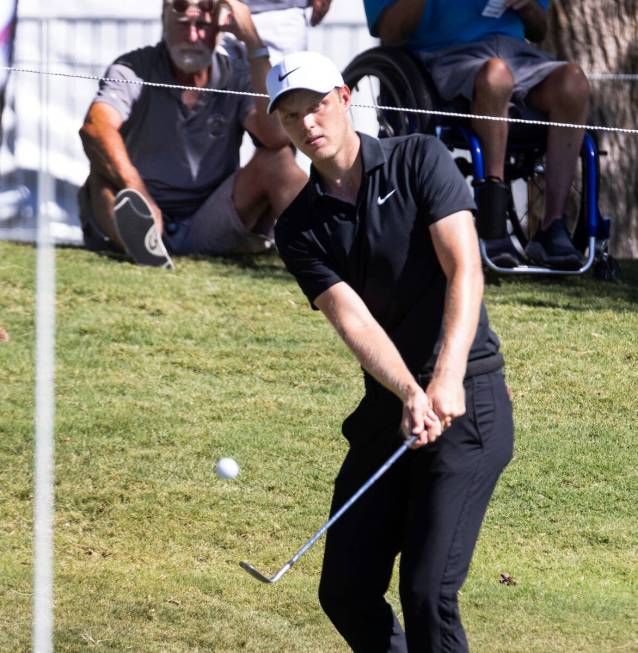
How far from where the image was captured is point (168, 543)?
5734 millimetres

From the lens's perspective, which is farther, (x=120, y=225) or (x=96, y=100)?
(x=96, y=100)

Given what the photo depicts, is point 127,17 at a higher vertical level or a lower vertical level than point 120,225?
higher

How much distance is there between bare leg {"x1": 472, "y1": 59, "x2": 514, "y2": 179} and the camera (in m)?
7.93

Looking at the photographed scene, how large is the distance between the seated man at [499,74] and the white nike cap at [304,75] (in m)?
4.17

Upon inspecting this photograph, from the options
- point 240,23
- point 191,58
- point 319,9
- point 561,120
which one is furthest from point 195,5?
point 561,120

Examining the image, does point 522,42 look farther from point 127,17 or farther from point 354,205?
point 354,205

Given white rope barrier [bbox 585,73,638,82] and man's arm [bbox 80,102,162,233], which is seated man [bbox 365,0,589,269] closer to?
white rope barrier [bbox 585,73,638,82]

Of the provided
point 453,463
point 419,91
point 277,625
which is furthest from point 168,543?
point 419,91

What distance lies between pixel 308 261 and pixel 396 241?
258 mm

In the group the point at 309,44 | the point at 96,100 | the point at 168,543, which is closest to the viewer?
the point at 168,543

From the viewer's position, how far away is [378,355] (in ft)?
12.2

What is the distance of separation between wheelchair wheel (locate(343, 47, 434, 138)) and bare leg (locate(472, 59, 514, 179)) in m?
0.30

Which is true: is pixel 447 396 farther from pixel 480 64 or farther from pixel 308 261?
pixel 480 64

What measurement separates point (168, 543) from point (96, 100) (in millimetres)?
3733
